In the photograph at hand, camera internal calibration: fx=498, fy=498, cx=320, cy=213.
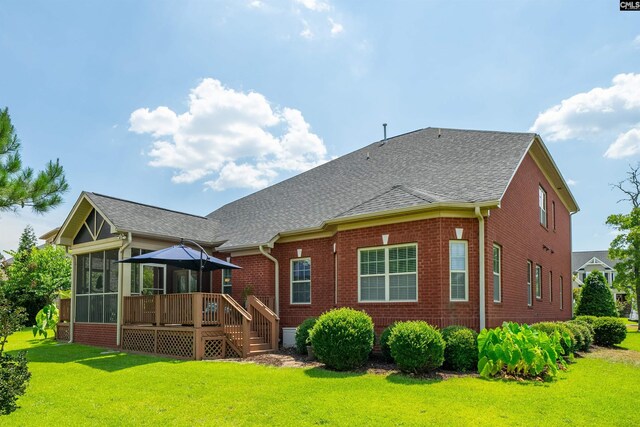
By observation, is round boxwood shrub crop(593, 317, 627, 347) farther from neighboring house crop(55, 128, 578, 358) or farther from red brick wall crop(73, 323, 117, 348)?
red brick wall crop(73, 323, 117, 348)

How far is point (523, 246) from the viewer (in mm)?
16344

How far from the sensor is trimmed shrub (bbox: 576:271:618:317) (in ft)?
84.7

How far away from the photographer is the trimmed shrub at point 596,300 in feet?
84.7

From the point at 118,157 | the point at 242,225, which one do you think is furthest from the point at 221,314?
the point at 118,157

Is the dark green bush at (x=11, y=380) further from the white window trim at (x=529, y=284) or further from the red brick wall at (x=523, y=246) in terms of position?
the white window trim at (x=529, y=284)

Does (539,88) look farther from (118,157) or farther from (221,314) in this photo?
(118,157)

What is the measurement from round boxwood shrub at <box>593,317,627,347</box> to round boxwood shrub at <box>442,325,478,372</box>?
10276 mm

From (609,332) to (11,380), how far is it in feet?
62.1

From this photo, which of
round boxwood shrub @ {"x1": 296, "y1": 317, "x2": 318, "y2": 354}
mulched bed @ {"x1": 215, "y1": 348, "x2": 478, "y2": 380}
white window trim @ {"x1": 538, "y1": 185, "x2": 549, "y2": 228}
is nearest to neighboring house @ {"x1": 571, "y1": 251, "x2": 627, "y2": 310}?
white window trim @ {"x1": 538, "y1": 185, "x2": 549, "y2": 228}

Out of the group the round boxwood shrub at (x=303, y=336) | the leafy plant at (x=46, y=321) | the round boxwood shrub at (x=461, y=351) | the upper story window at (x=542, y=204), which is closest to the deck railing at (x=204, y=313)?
the round boxwood shrub at (x=303, y=336)

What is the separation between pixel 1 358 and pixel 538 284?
1678 centimetres

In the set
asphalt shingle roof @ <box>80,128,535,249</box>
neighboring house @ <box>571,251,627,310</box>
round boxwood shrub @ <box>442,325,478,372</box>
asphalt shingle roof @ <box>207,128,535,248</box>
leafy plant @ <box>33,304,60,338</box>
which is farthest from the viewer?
neighboring house @ <box>571,251,627,310</box>

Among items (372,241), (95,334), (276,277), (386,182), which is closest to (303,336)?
(372,241)

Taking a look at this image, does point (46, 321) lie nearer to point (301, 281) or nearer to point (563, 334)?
point (301, 281)
